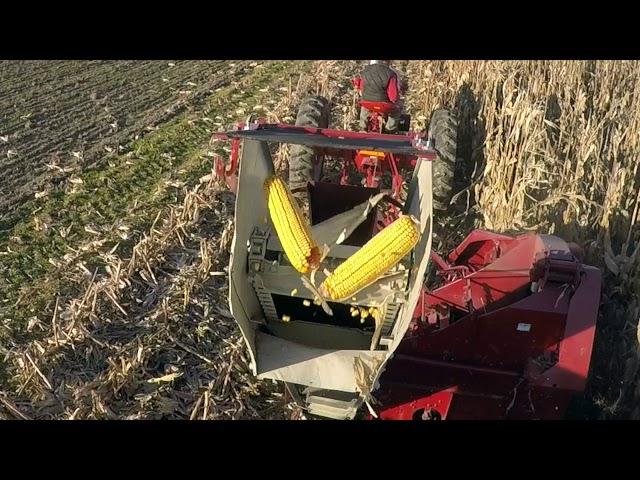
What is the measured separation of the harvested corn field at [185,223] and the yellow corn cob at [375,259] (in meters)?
1.02

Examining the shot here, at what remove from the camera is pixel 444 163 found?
250 inches

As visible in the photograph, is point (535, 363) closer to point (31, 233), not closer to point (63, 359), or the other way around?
Result: point (63, 359)

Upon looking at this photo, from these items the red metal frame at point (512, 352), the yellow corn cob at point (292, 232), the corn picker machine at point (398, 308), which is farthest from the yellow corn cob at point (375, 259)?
the red metal frame at point (512, 352)

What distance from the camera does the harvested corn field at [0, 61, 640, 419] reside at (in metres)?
4.41

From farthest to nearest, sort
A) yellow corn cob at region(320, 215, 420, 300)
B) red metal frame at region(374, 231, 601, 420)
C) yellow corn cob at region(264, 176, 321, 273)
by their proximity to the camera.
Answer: yellow corn cob at region(264, 176, 321, 273), yellow corn cob at region(320, 215, 420, 300), red metal frame at region(374, 231, 601, 420)

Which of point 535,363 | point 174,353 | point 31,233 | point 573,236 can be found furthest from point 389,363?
point 31,233

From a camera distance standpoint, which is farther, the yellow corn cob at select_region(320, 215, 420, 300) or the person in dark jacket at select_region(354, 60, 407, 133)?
the person in dark jacket at select_region(354, 60, 407, 133)

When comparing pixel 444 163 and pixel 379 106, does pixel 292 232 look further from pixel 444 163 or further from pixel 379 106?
pixel 379 106

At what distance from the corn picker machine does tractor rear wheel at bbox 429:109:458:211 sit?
155cm

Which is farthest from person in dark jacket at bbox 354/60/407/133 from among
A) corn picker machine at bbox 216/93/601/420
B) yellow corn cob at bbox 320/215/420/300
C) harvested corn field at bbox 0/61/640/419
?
yellow corn cob at bbox 320/215/420/300

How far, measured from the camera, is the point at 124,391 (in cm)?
438

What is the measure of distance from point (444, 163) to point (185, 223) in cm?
261

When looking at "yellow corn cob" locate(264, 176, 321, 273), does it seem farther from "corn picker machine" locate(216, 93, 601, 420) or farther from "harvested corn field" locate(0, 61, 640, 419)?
"harvested corn field" locate(0, 61, 640, 419)

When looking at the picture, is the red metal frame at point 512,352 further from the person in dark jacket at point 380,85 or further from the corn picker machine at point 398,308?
the person in dark jacket at point 380,85
